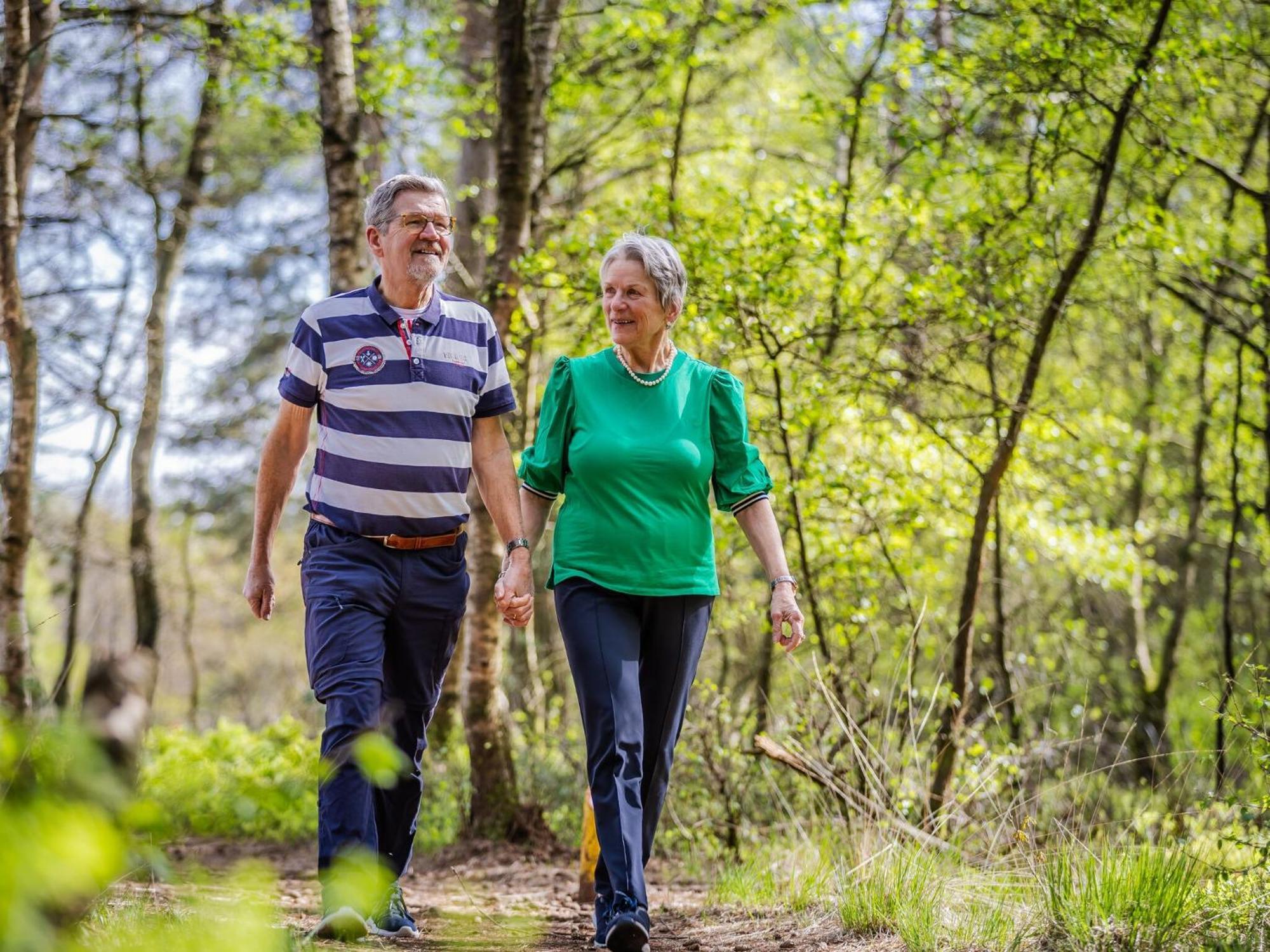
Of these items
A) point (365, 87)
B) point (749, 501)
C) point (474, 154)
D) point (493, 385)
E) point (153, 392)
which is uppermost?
point (474, 154)

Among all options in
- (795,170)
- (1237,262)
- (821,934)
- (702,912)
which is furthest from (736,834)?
(795,170)

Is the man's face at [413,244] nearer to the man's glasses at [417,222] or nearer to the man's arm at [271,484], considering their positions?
the man's glasses at [417,222]

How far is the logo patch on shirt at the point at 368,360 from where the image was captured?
11.9 ft

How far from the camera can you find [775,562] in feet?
12.6

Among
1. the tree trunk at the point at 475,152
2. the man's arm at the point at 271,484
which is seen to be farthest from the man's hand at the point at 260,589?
the tree trunk at the point at 475,152

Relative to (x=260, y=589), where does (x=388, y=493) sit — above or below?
above

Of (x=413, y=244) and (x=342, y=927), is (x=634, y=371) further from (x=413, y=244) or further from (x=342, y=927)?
(x=342, y=927)

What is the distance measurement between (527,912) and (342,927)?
1688 mm

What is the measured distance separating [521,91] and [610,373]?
9.27 ft

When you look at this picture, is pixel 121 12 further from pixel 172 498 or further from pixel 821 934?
pixel 172 498

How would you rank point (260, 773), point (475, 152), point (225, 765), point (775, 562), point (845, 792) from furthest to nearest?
1. point (475, 152)
2. point (225, 765)
3. point (260, 773)
4. point (845, 792)
5. point (775, 562)

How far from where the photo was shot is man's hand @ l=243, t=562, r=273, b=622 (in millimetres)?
3639

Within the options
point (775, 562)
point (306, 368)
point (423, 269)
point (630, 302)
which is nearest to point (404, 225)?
point (423, 269)

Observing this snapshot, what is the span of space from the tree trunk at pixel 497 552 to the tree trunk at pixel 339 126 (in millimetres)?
813
